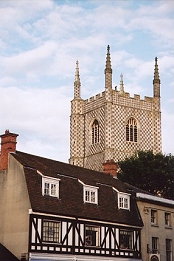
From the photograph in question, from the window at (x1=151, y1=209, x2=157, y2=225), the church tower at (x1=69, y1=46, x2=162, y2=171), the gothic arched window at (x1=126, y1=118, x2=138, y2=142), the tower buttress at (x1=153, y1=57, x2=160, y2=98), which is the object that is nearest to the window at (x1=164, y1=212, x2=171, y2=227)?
the window at (x1=151, y1=209, x2=157, y2=225)

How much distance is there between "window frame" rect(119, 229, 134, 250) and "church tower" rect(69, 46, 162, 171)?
121 ft

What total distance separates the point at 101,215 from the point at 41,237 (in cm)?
596

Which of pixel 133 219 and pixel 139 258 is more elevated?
pixel 133 219

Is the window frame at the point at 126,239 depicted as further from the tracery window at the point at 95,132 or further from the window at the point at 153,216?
the tracery window at the point at 95,132

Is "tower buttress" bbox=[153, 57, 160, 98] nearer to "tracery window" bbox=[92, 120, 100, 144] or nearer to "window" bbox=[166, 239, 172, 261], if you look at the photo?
"tracery window" bbox=[92, 120, 100, 144]

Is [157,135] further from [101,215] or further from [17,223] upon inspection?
[17,223]

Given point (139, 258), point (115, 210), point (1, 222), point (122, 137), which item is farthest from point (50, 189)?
point (122, 137)

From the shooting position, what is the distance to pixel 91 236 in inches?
1475

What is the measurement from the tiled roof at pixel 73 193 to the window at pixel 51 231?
Answer: 0.70 meters

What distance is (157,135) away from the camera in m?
83.1

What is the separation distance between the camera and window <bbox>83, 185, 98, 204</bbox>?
38.4 metres

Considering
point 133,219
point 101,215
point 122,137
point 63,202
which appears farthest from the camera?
point 122,137

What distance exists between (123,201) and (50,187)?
24.9ft

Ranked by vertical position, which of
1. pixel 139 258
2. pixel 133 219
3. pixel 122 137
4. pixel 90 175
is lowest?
pixel 139 258
